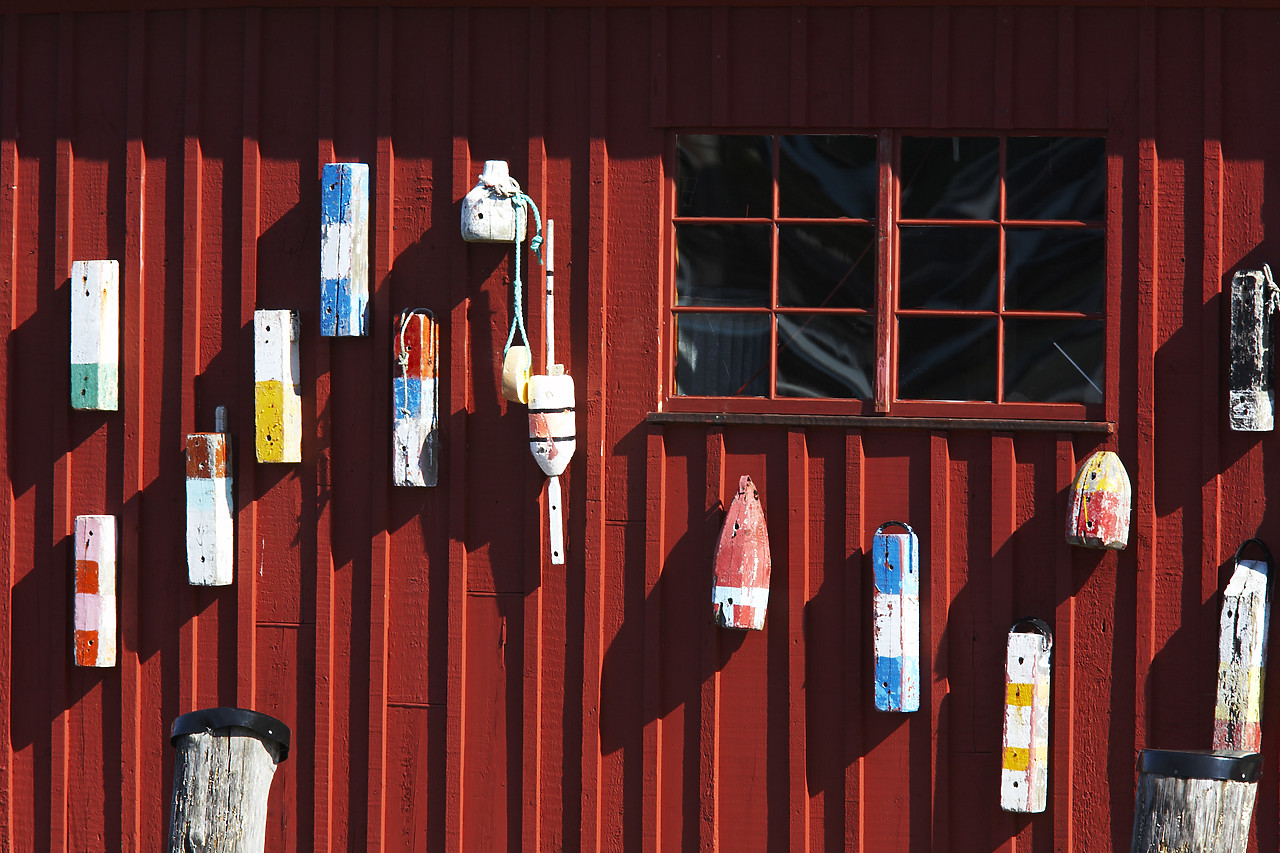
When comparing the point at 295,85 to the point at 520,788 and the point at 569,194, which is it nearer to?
the point at 569,194

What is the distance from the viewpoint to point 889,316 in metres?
4.39

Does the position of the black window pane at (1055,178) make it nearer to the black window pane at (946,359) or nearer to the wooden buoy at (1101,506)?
the black window pane at (946,359)

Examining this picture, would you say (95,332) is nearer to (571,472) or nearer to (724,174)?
(571,472)

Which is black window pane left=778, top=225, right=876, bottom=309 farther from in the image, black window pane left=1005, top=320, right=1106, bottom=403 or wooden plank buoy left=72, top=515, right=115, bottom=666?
wooden plank buoy left=72, top=515, right=115, bottom=666

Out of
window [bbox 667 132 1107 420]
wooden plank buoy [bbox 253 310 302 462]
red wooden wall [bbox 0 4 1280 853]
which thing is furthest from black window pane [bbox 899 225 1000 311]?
wooden plank buoy [bbox 253 310 302 462]

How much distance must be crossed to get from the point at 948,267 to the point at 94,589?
3663 mm

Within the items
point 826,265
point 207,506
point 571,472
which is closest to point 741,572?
point 571,472

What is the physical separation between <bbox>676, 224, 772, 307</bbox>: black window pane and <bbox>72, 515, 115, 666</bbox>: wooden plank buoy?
8.29 feet

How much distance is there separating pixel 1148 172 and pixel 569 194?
86.9 inches

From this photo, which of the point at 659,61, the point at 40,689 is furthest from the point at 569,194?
the point at 40,689

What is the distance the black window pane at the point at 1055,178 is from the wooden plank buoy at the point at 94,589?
3.84 m

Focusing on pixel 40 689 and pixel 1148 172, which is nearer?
pixel 1148 172

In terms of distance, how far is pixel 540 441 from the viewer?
14.1 ft

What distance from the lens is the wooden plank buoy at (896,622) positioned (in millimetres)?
4281
